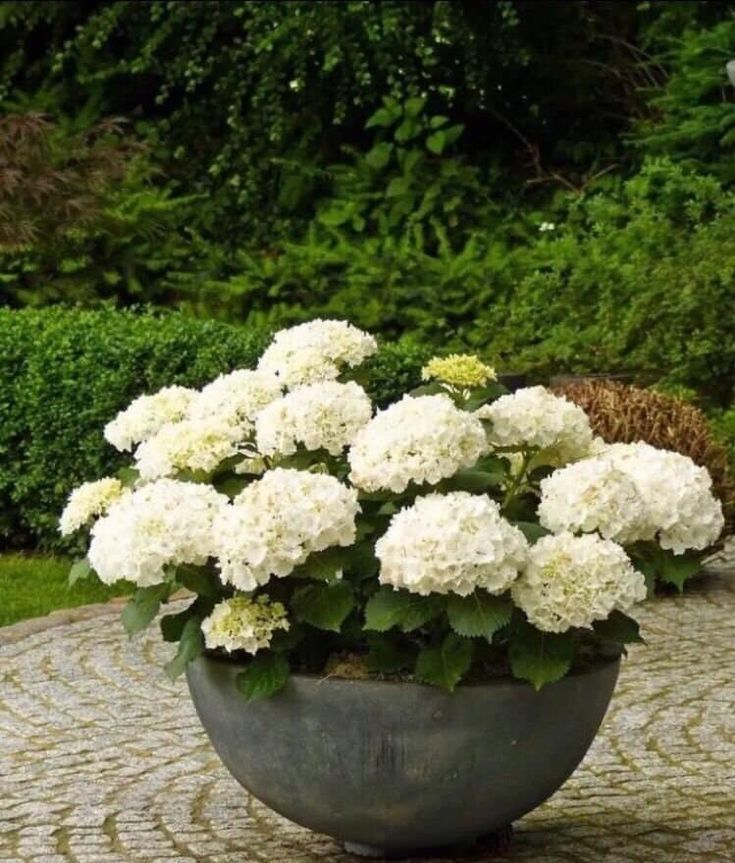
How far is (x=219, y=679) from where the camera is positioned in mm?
4465

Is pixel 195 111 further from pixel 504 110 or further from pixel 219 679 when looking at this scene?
pixel 219 679

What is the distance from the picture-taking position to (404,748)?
430 cm

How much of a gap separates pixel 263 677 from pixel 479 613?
539 millimetres

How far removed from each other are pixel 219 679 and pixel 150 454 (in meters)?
0.55

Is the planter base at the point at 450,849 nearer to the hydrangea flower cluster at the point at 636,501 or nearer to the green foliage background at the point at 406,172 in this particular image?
the hydrangea flower cluster at the point at 636,501

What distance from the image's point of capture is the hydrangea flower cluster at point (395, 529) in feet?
13.5

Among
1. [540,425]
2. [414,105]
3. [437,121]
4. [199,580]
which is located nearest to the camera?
[199,580]

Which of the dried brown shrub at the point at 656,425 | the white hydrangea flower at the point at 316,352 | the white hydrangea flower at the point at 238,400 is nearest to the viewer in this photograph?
the white hydrangea flower at the point at 238,400

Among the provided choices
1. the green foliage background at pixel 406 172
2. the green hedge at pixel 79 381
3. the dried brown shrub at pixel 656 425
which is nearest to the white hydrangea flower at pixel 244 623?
the dried brown shrub at pixel 656 425

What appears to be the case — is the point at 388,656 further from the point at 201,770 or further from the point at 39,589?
the point at 39,589

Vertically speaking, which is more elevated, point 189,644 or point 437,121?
point 437,121

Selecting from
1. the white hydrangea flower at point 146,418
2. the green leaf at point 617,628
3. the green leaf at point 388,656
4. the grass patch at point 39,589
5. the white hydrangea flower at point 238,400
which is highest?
the white hydrangea flower at point 238,400

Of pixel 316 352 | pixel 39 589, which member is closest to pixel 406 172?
pixel 39 589

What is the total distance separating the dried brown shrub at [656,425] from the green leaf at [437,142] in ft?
22.8
